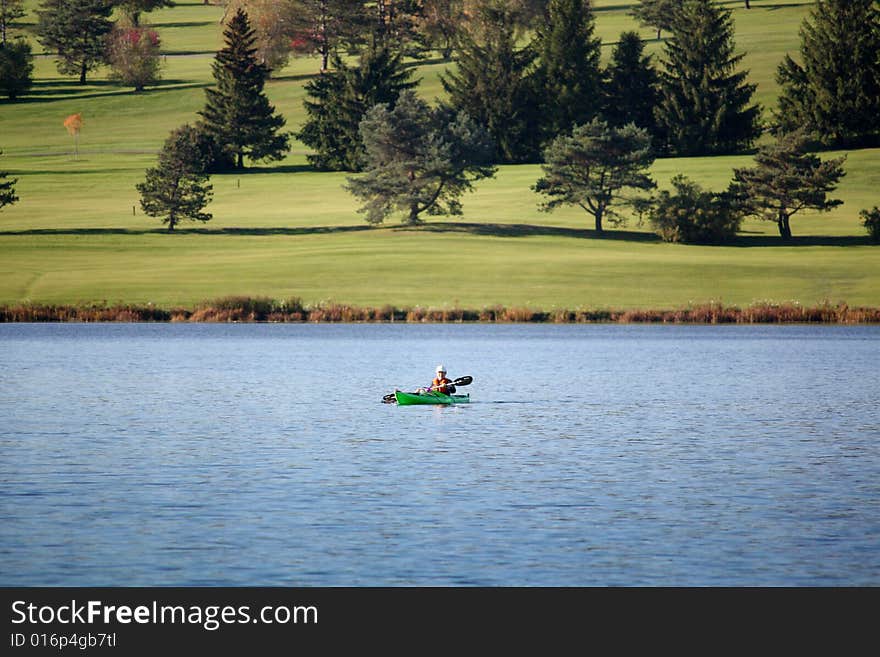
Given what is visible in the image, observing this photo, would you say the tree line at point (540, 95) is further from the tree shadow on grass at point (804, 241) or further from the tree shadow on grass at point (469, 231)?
the tree shadow on grass at point (804, 241)

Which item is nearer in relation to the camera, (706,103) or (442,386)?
(442,386)

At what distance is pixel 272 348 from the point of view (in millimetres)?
80375

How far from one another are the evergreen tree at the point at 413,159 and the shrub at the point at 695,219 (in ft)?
66.0

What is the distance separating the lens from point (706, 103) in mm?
167500

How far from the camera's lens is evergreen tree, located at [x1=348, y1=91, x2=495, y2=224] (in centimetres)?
13450

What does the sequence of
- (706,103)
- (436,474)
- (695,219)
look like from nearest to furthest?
(436,474) → (695,219) → (706,103)

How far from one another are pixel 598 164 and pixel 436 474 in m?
103

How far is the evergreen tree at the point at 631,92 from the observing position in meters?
171

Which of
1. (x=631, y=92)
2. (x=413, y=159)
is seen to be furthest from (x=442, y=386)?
(x=631, y=92)

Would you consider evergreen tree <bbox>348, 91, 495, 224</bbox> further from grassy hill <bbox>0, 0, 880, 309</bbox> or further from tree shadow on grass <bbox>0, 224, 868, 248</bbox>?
grassy hill <bbox>0, 0, 880, 309</bbox>

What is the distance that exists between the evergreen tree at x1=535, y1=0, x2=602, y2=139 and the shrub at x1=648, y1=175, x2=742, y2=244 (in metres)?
40.3

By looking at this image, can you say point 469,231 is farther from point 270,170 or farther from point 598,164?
point 270,170

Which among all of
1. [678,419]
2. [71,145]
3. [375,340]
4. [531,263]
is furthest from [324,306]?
[71,145]

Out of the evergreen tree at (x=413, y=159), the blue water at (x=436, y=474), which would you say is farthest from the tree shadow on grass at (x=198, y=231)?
the blue water at (x=436, y=474)
